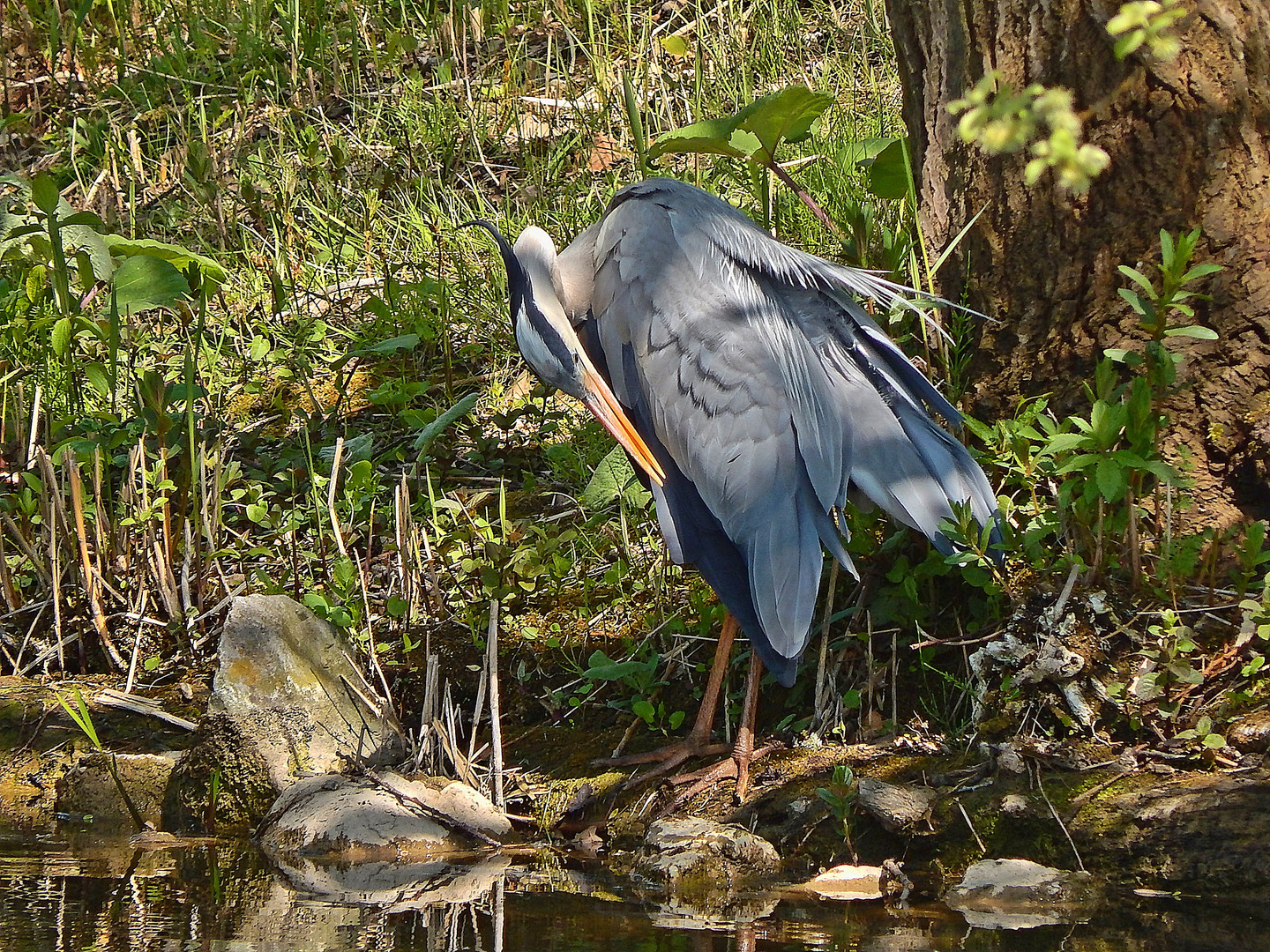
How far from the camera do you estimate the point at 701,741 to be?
3.54m

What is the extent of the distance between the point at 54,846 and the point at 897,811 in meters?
2.10

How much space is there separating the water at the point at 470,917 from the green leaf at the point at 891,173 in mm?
2279

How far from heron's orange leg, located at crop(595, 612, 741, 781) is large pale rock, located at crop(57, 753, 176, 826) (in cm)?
124

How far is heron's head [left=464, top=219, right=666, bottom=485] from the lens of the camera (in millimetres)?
3709

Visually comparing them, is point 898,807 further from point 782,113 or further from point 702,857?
point 782,113

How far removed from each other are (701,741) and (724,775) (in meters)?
0.17

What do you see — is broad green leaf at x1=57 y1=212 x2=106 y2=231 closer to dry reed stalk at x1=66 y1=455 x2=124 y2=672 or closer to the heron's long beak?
dry reed stalk at x1=66 y1=455 x2=124 y2=672

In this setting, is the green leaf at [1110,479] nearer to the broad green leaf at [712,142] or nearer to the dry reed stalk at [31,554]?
the broad green leaf at [712,142]

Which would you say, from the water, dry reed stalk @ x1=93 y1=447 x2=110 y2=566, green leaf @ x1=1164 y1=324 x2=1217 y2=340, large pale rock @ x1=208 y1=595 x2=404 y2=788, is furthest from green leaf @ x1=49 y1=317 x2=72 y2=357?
green leaf @ x1=1164 y1=324 x2=1217 y2=340

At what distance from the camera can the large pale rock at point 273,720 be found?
11.3ft

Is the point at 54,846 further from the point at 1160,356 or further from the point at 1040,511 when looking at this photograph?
the point at 1160,356

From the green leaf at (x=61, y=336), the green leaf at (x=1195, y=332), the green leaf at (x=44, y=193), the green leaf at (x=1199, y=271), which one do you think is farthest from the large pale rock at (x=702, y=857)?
the green leaf at (x=44, y=193)

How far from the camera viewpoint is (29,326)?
16.5 ft

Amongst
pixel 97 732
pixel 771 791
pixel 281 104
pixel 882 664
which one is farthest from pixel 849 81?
pixel 97 732
